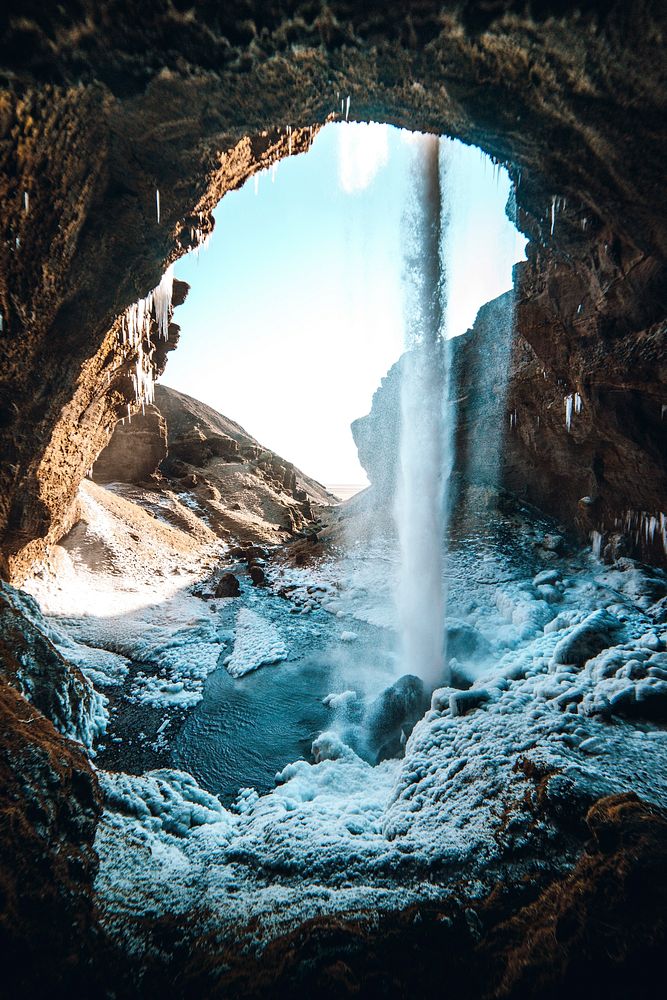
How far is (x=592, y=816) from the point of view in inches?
115

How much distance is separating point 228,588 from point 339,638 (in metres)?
6.07

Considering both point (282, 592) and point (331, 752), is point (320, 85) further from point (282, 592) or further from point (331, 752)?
point (282, 592)

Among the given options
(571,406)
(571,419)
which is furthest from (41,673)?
(571,419)

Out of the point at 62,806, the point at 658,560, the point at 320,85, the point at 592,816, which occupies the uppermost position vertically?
the point at 320,85

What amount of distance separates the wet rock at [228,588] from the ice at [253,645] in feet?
7.24

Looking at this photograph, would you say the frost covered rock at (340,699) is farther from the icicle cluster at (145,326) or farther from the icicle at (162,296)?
the icicle at (162,296)

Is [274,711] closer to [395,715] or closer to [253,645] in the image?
[395,715]

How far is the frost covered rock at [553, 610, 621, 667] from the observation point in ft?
23.0

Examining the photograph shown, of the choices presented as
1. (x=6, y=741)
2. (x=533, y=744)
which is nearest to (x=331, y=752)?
(x=533, y=744)

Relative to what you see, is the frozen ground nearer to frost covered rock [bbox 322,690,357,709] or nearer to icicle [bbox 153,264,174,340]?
frost covered rock [bbox 322,690,357,709]

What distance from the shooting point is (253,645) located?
11.2 metres

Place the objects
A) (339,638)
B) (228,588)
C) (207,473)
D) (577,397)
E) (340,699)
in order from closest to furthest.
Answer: (340,699) < (339,638) < (577,397) < (228,588) < (207,473)

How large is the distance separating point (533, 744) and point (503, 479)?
1560 centimetres

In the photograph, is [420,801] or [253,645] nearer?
[420,801]
